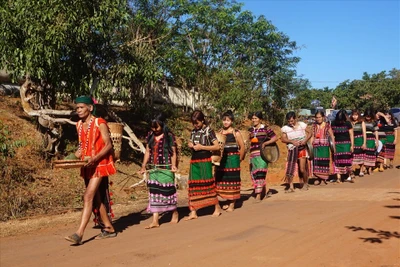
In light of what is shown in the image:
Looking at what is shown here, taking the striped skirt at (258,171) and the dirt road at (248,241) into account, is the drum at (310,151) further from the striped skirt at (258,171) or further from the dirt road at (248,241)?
the dirt road at (248,241)

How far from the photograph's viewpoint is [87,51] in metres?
11.9

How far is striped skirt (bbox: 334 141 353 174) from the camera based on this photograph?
11.6 m

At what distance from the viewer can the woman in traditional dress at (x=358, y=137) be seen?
1222cm

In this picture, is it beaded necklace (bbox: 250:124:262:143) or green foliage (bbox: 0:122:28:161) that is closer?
beaded necklace (bbox: 250:124:262:143)

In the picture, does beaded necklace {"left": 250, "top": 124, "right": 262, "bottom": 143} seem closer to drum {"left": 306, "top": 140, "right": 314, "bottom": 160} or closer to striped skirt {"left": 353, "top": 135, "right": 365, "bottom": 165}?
drum {"left": 306, "top": 140, "right": 314, "bottom": 160}

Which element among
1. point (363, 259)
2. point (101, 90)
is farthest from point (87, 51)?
point (363, 259)

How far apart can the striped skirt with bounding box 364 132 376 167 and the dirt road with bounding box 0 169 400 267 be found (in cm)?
501

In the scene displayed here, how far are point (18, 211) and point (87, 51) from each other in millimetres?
4975

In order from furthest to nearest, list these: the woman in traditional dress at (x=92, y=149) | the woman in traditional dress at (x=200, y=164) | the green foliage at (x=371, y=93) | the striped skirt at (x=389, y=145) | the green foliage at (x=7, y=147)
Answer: the green foliage at (x=371, y=93), the striped skirt at (x=389, y=145), the green foliage at (x=7, y=147), the woman in traditional dress at (x=200, y=164), the woman in traditional dress at (x=92, y=149)

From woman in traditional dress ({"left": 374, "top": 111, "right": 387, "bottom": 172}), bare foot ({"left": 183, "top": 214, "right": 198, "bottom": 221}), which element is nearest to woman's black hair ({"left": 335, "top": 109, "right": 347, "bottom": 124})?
woman in traditional dress ({"left": 374, "top": 111, "right": 387, "bottom": 172})

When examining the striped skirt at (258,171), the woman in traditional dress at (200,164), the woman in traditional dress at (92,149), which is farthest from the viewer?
the striped skirt at (258,171)

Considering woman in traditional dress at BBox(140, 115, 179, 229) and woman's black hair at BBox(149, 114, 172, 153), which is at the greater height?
woman's black hair at BBox(149, 114, 172, 153)

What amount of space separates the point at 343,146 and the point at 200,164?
217 inches

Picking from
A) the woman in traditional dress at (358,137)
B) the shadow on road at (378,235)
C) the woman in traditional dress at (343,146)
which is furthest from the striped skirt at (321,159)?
the shadow on road at (378,235)
